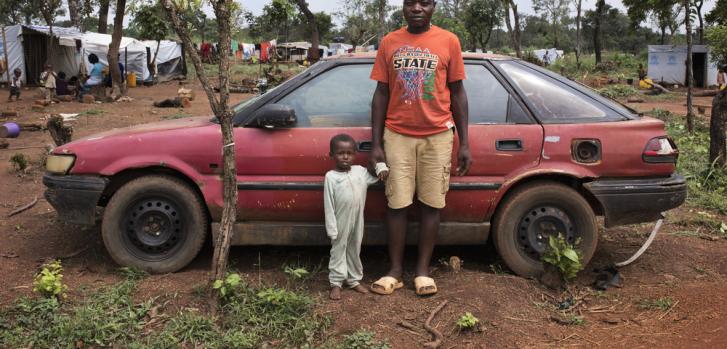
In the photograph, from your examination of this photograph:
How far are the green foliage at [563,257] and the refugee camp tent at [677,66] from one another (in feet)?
83.6

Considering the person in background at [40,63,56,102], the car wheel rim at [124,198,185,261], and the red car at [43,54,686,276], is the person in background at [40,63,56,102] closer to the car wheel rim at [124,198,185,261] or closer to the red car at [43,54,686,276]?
the red car at [43,54,686,276]

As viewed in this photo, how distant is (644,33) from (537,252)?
183 ft

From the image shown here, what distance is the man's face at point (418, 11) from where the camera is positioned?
143 inches

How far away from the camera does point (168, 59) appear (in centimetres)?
2798

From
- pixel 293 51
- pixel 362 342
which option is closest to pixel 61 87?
pixel 362 342

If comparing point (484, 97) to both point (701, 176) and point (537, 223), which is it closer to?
point (537, 223)

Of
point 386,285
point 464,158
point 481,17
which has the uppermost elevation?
point 481,17

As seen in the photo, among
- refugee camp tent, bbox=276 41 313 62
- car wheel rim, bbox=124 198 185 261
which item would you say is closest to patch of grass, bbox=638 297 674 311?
car wheel rim, bbox=124 198 185 261

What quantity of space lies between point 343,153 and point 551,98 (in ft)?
5.07

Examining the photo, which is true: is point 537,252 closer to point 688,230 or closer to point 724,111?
point 688,230

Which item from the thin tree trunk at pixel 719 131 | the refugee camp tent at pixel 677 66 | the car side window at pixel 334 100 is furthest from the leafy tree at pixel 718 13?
the car side window at pixel 334 100

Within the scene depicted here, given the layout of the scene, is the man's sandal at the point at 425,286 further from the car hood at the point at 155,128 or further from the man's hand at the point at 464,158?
the car hood at the point at 155,128

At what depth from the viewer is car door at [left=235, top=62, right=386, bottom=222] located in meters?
4.03

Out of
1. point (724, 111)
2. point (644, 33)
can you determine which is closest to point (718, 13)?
point (724, 111)
